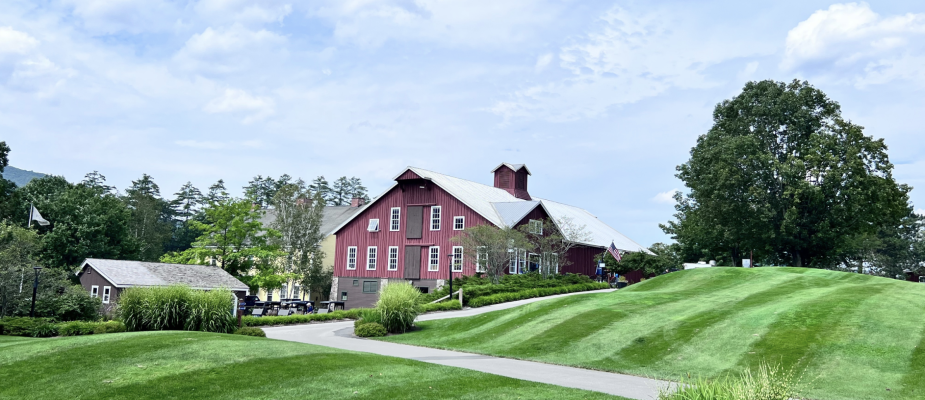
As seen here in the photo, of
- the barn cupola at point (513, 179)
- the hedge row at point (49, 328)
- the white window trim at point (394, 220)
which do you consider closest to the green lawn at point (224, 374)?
the hedge row at point (49, 328)

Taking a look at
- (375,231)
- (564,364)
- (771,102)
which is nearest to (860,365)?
(564,364)

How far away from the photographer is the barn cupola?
177ft

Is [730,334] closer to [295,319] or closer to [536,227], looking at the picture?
[295,319]

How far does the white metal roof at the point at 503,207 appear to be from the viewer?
1703 inches

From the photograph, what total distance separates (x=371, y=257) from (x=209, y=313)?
27.6 metres

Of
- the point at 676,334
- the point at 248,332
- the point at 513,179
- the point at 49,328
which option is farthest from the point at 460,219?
the point at 676,334

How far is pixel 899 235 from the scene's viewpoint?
7819 centimetres

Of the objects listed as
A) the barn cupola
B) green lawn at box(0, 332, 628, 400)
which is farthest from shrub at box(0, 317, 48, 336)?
the barn cupola

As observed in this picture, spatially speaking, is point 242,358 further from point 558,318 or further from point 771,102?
point 771,102

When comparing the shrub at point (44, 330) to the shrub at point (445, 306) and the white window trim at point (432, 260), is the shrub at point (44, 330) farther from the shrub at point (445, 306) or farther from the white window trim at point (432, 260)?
the white window trim at point (432, 260)

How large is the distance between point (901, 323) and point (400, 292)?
1511cm

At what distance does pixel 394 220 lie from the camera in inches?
1829

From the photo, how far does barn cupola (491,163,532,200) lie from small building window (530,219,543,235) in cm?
976

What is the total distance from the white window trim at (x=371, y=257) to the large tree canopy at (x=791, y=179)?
2245 cm
